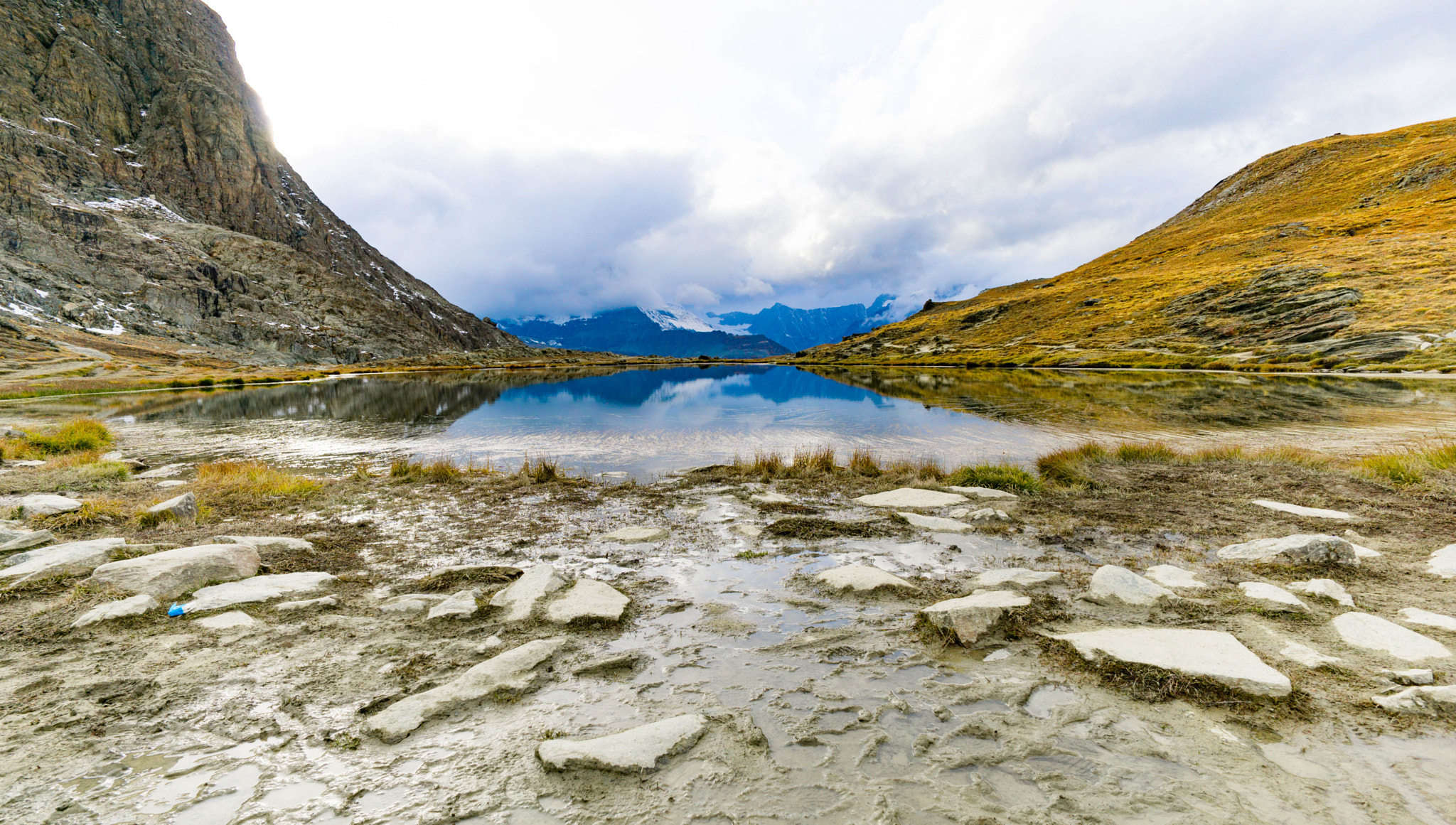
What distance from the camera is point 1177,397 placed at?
120 feet

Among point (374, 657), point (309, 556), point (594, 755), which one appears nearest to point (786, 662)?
point (594, 755)

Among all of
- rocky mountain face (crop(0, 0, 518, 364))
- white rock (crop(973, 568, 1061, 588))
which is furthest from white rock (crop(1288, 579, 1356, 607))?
rocky mountain face (crop(0, 0, 518, 364))

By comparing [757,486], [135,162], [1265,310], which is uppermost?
[135,162]

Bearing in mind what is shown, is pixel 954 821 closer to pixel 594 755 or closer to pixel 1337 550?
pixel 594 755

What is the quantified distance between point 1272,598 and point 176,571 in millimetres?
12601

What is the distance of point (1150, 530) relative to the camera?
9.62 meters

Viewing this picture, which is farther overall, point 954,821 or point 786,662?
point 786,662

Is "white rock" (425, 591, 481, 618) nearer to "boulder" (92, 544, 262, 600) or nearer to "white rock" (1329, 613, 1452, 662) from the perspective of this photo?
"boulder" (92, 544, 262, 600)

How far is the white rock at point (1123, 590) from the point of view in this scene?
6.42m

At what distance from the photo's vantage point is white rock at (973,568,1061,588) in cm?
713

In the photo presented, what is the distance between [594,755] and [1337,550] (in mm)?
9571

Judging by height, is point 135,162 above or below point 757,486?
above

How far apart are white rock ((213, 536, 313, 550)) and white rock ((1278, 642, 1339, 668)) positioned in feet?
40.1

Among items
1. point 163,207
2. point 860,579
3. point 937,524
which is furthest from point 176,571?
point 163,207
